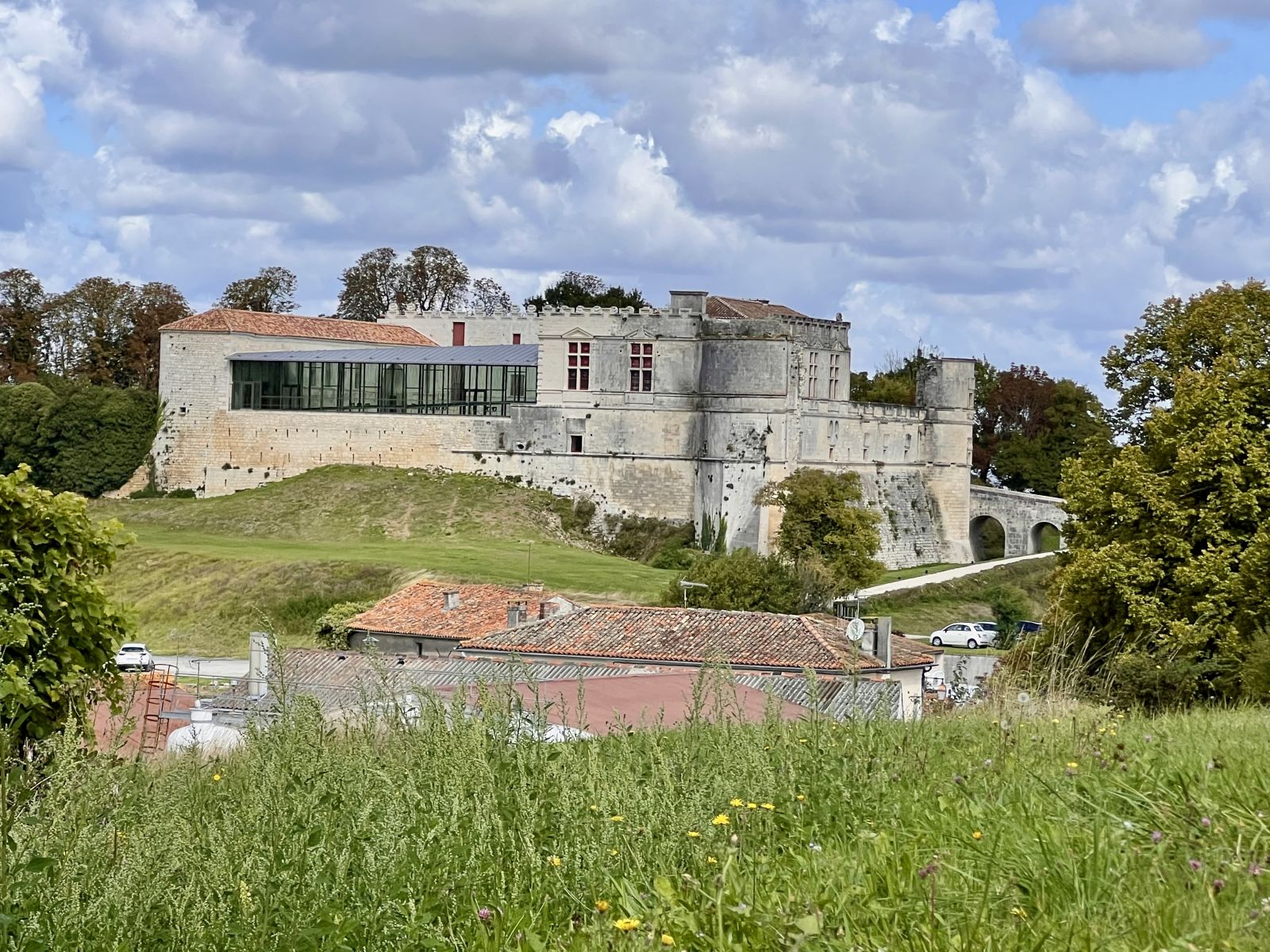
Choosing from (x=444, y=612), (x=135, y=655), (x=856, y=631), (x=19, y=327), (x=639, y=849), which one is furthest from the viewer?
(x=19, y=327)

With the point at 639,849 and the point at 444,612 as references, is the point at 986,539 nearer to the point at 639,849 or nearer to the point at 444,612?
the point at 444,612

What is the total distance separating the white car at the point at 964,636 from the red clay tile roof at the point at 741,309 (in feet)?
43.7

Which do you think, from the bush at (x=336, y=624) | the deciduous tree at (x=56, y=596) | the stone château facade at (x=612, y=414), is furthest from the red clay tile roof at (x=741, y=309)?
the deciduous tree at (x=56, y=596)

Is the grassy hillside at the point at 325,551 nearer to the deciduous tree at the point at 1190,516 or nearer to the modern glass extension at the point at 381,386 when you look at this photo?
the modern glass extension at the point at 381,386

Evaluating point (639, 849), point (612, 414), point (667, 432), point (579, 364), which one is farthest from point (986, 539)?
point (639, 849)

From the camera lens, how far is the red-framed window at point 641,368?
53.7 m

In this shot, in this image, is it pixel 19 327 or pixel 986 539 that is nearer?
pixel 986 539

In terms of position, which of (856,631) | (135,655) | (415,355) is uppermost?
(415,355)

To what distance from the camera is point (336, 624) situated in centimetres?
3759

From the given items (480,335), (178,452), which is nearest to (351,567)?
(178,452)

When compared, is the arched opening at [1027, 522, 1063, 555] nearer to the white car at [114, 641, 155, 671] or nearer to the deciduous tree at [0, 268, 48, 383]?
the white car at [114, 641, 155, 671]

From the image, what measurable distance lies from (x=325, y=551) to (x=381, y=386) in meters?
10.6

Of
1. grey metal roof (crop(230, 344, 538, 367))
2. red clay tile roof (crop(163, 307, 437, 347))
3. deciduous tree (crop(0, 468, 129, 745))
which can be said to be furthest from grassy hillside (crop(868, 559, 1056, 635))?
deciduous tree (crop(0, 468, 129, 745))

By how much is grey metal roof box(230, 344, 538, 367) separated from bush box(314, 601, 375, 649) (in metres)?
16.6
